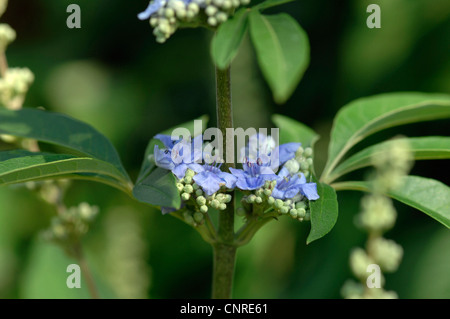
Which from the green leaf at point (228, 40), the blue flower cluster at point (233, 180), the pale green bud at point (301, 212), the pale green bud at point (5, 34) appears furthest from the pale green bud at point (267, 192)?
the pale green bud at point (5, 34)

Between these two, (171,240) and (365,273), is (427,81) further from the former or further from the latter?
(365,273)

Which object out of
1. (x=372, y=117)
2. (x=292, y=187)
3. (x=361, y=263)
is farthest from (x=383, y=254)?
(x=372, y=117)

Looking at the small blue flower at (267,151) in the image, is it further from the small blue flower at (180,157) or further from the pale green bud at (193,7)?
the pale green bud at (193,7)

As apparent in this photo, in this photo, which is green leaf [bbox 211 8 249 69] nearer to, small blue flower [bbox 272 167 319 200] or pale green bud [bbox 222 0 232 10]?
pale green bud [bbox 222 0 232 10]
